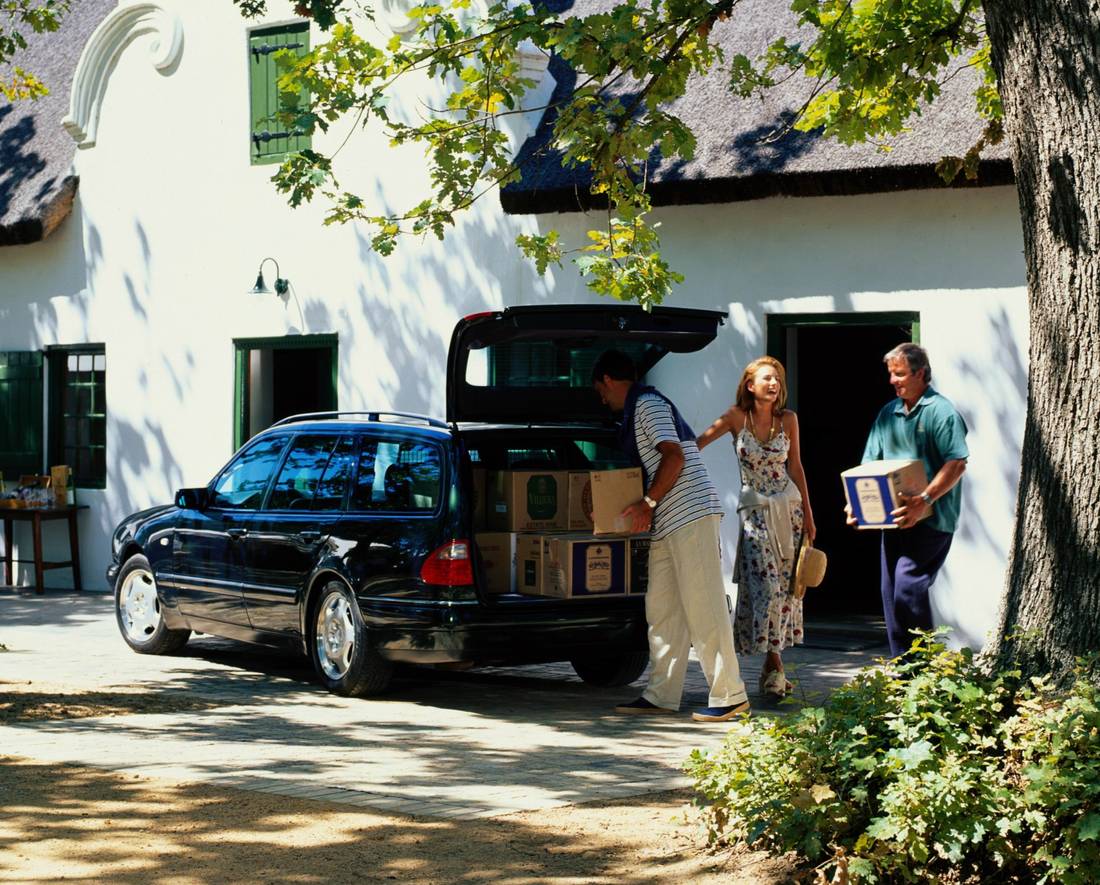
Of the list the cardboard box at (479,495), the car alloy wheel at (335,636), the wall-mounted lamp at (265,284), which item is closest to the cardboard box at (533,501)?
the cardboard box at (479,495)

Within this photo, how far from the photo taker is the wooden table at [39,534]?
711 inches

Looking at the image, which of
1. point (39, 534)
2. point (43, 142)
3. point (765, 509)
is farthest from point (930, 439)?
point (43, 142)

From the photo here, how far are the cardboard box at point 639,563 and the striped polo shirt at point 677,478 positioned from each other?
0.57 meters

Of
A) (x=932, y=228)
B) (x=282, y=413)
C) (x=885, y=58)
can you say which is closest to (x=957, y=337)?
(x=932, y=228)

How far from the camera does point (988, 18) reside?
21.4 ft

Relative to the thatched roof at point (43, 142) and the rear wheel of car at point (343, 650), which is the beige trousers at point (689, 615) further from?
the thatched roof at point (43, 142)

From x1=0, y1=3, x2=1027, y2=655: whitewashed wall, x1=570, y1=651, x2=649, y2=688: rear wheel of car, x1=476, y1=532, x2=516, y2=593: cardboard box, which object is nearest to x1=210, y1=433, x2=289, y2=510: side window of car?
x1=476, y1=532, x2=516, y2=593: cardboard box

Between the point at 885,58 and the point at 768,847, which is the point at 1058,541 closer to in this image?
the point at 768,847

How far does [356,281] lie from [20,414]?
481 centimetres

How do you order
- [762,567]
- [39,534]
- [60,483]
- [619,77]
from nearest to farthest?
[619,77], [762,567], [39,534], [60,483]

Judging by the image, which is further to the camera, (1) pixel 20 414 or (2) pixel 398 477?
(1) pixel 20 414

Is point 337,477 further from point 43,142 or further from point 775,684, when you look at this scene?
point 43,142

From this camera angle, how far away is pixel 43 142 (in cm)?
1936

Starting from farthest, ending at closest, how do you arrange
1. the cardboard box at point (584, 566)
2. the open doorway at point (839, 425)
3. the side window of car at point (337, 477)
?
the open doorway at point (839, 425), the side window of car at point (337, 477), the cardboard box at point (584, 566)
